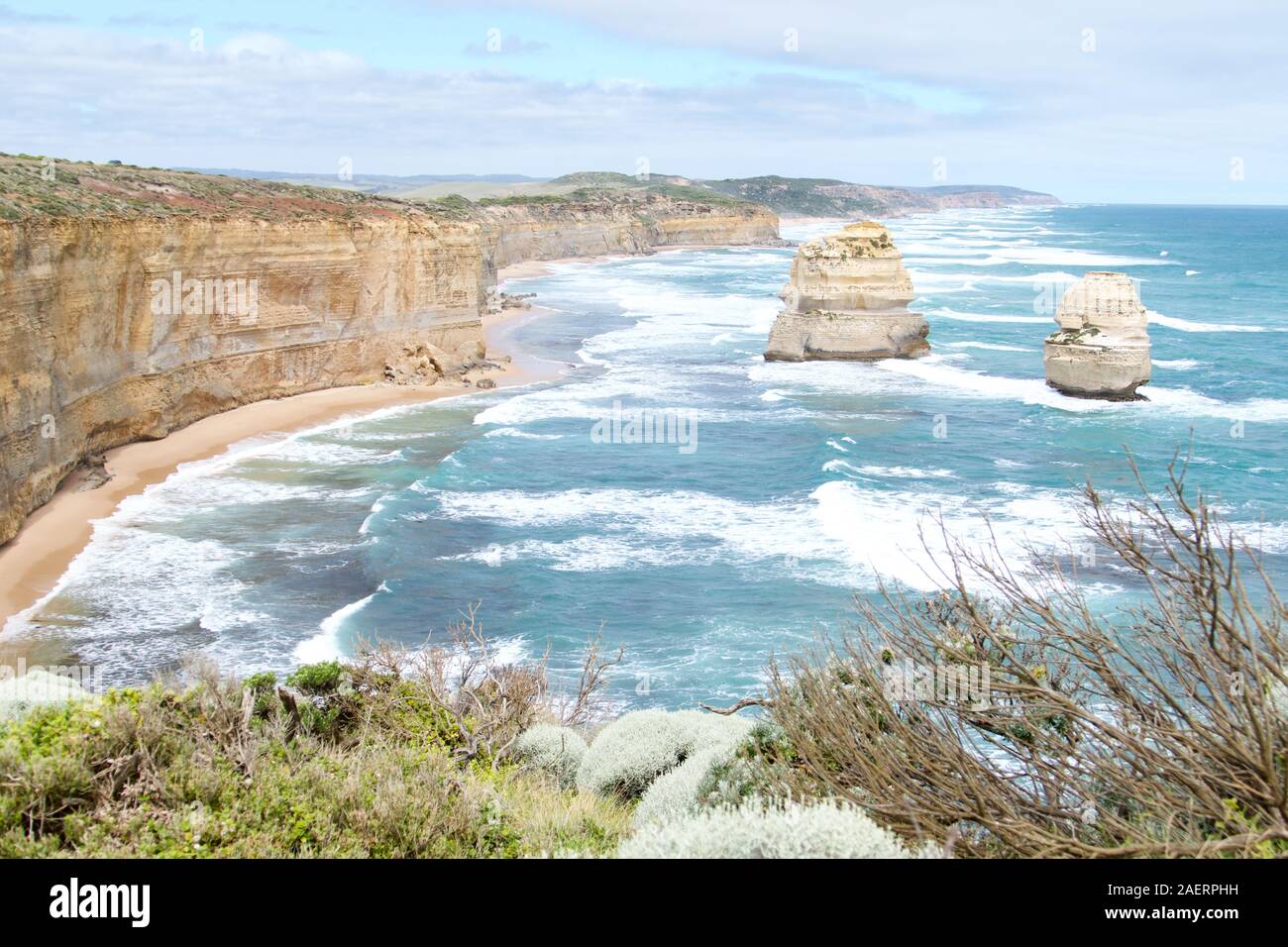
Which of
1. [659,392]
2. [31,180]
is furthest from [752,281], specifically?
[31,180]

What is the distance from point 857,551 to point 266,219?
24201mm

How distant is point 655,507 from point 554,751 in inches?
626

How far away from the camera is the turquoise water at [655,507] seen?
21.1 m

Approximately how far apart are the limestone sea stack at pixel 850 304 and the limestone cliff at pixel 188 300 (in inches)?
554

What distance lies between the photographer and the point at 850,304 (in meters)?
49.3

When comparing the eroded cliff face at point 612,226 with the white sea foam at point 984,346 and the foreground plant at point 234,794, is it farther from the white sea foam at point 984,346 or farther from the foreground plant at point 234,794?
the foreground plant at point 234,794

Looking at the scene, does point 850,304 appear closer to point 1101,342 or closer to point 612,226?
point 1101,342

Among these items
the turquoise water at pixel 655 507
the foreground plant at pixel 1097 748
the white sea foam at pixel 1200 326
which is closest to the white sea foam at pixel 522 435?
the turquoise water at pixel 655 507

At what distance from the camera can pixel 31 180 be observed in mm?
30156

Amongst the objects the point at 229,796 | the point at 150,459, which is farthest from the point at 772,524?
the point at 229,796

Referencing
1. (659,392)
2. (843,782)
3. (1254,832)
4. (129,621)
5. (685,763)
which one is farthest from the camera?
(659,392)
